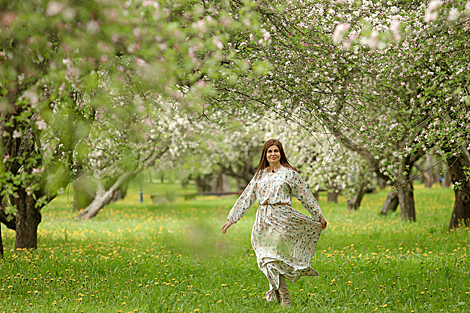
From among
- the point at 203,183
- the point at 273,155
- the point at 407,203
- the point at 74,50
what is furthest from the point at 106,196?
the point at 203,183

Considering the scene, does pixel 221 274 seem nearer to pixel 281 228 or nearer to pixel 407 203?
pixel 281 228

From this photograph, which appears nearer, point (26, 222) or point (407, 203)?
point (26, 222)

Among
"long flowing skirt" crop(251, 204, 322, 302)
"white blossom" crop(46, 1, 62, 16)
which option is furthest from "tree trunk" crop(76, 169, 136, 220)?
"white blossom" crop(46, 1, 62, 16)

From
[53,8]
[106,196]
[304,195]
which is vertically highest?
[53,8]

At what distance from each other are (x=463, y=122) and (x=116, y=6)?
480cm

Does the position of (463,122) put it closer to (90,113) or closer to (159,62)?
(159,62)

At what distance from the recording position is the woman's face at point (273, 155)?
5.66m

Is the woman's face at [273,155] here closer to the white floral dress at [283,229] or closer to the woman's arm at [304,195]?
the white floral dress at [283,229]

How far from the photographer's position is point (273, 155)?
5664mm

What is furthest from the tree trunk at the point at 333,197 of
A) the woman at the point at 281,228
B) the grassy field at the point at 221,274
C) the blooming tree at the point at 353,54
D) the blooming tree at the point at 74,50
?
the blooming tree at the point at 74,50

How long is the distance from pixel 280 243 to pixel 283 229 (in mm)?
169

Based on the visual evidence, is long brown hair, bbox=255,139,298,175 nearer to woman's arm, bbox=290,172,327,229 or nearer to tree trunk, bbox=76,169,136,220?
woman's arm, bbox=290,172,327,229

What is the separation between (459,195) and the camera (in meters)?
10.5

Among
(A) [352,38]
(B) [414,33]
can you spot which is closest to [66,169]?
(A) [352,38]
